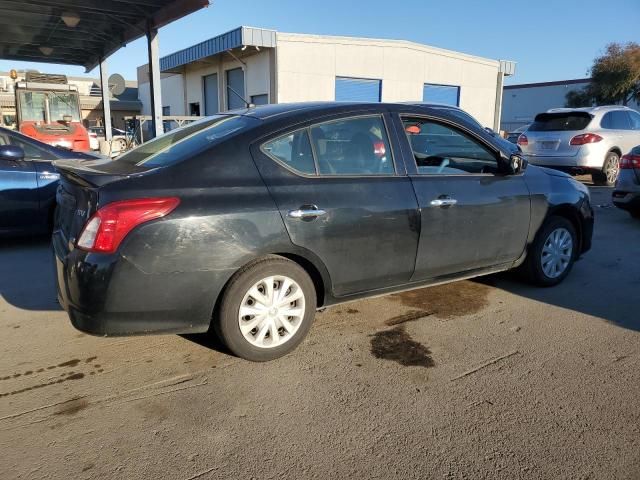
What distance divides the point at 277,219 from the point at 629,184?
6598 millimetres

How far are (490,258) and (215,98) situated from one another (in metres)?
24.9

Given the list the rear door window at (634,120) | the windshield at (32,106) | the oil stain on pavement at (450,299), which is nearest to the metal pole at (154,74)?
the windshield at (32,106)

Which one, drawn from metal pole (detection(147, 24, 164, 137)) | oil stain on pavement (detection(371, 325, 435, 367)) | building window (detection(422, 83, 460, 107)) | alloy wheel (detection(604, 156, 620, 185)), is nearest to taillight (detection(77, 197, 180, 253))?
oil stain on pavement (detection(371, 325, 435, 367))

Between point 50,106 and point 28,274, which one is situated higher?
point 50,106

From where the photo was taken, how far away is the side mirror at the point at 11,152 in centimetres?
568

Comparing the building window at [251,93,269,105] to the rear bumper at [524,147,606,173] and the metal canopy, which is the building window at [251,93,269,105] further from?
the rear bumper at [524,147,606,173]

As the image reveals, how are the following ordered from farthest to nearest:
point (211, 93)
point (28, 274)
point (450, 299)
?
point (211, 93) < point (28, 274) < point (450, 299)

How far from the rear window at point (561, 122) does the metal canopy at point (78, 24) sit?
7.68 m

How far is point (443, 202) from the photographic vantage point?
384cm

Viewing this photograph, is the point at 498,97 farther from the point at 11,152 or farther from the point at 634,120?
the point at 11,152

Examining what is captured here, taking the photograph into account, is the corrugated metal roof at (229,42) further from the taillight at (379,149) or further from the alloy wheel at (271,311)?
the alloy wheel at (271,311)

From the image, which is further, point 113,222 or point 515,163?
point 515,163

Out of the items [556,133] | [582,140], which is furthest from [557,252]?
[556,133]

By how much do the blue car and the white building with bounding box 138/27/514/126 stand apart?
16.1m
